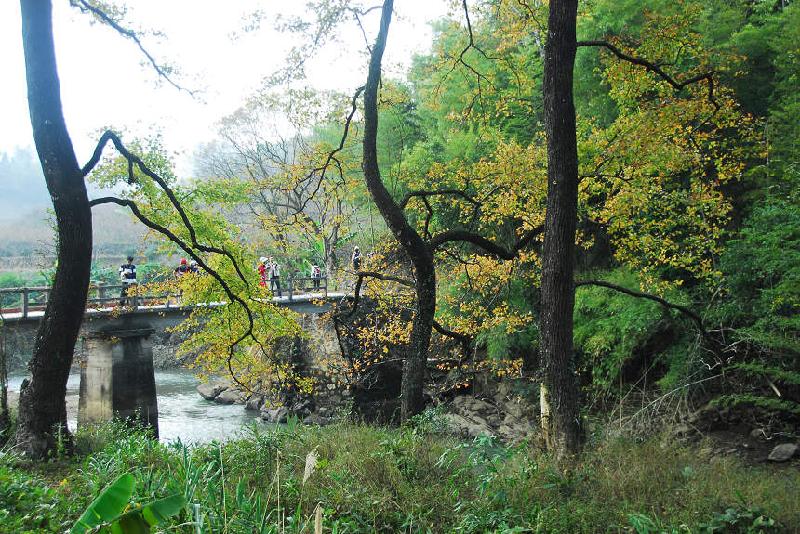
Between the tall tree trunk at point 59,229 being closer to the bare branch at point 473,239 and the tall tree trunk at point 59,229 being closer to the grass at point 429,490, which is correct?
the grass at point 429,490

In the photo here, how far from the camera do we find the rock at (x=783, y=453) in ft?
30.6

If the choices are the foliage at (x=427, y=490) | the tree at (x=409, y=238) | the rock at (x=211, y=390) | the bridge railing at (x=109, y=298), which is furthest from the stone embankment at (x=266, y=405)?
the foliage at (x=427, y=490)

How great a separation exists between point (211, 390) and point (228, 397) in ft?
3.82

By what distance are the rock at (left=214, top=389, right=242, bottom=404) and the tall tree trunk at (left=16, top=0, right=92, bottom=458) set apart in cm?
1584

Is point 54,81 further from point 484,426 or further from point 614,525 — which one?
point 484,426

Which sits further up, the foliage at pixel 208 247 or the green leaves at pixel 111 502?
the foliage at pixel 208 247

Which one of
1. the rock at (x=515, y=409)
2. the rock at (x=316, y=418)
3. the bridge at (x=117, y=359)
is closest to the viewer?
the rock at (x=515, y=409)

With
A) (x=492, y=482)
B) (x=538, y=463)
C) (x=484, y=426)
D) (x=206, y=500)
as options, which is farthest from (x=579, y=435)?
(x=484, y=426)

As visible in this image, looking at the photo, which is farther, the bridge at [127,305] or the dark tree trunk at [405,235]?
the bridge at [127,305]

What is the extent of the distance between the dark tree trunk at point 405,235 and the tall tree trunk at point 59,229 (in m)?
3.91

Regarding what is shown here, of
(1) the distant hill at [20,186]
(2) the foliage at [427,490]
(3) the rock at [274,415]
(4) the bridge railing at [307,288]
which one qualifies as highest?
(1) the distant hill at [20,186]

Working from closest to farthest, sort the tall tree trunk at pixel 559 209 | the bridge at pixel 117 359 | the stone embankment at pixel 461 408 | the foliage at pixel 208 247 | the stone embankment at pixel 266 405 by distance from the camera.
A: the tall tree trunk at pixel 559 209, the foliage at pixel 208 247, the stone embankment at pixel 461 408, the bridge at pixel 117 359, the stone embankment at pixel 266 405

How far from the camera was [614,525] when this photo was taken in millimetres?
3818

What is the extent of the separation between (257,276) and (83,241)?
509 centimetres
